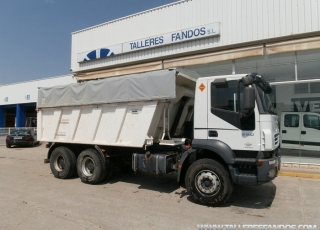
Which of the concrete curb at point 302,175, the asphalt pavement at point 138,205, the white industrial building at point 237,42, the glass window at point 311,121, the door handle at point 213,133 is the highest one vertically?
the white industrial building at point 237,42

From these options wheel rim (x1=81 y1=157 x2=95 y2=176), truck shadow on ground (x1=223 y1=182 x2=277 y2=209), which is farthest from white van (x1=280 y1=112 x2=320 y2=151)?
wheel rim (x1=81 y1=157 x2=95 y2=176)

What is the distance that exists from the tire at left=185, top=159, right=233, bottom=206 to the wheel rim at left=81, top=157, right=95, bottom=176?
10.4 ft

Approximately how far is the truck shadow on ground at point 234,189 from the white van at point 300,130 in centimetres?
396

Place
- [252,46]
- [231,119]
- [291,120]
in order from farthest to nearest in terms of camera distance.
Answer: [291,120] → [252,46] → [231,119]

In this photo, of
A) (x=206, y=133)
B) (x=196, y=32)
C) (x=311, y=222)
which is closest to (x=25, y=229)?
(x=206, y=133)

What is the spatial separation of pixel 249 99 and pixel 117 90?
3.48 meters

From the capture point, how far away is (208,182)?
16.7ft

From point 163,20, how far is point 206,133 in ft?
25.8

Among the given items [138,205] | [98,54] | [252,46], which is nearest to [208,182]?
[138,205]

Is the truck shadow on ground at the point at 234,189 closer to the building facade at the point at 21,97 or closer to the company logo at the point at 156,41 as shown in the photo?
the company logo at the point at 156,41

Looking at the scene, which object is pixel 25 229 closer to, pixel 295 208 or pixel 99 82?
pixel 99 82

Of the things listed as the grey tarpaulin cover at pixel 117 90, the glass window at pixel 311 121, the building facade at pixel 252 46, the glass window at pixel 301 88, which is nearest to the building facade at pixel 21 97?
the building facade at pixel 252 46

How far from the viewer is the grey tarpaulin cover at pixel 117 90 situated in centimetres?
569

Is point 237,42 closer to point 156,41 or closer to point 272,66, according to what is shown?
point 272,66
